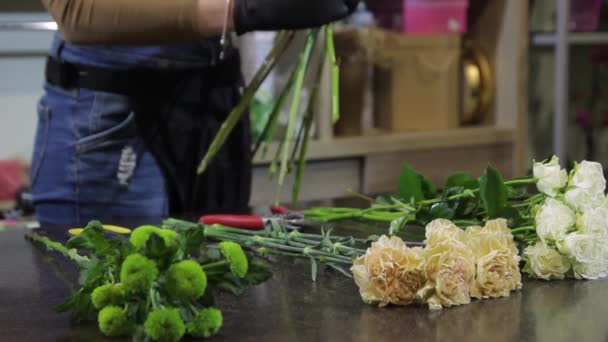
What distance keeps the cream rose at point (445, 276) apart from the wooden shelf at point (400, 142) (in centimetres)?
167

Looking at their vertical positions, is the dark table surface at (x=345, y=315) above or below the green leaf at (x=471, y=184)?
below

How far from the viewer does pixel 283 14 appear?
1.30 metres

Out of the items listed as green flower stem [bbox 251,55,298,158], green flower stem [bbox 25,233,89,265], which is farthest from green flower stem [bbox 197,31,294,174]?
green flower stem [bbox 25,233,89,265]

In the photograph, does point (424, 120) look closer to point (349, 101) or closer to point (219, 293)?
point (349, 101)

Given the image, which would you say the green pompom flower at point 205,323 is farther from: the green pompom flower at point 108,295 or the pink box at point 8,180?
the pink box at point 8,180

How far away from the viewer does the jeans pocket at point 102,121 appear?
63.1 inches

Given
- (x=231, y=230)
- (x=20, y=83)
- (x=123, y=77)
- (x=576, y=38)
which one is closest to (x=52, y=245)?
(x=231, y=230)

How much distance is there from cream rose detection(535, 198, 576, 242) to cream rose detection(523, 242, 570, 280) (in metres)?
0.01

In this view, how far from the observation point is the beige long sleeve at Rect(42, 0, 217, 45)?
1.26 meters

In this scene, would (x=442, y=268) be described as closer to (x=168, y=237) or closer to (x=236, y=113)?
(x=168, y=237)

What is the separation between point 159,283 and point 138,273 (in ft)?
0.06

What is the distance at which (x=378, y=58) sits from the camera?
279cm

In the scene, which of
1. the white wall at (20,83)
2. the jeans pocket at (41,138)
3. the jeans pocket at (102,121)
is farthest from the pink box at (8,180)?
the jeans pocket at (102,121)

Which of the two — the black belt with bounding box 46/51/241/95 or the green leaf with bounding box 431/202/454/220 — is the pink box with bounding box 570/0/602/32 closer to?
the black belt with bounding box 46/51/241/95
